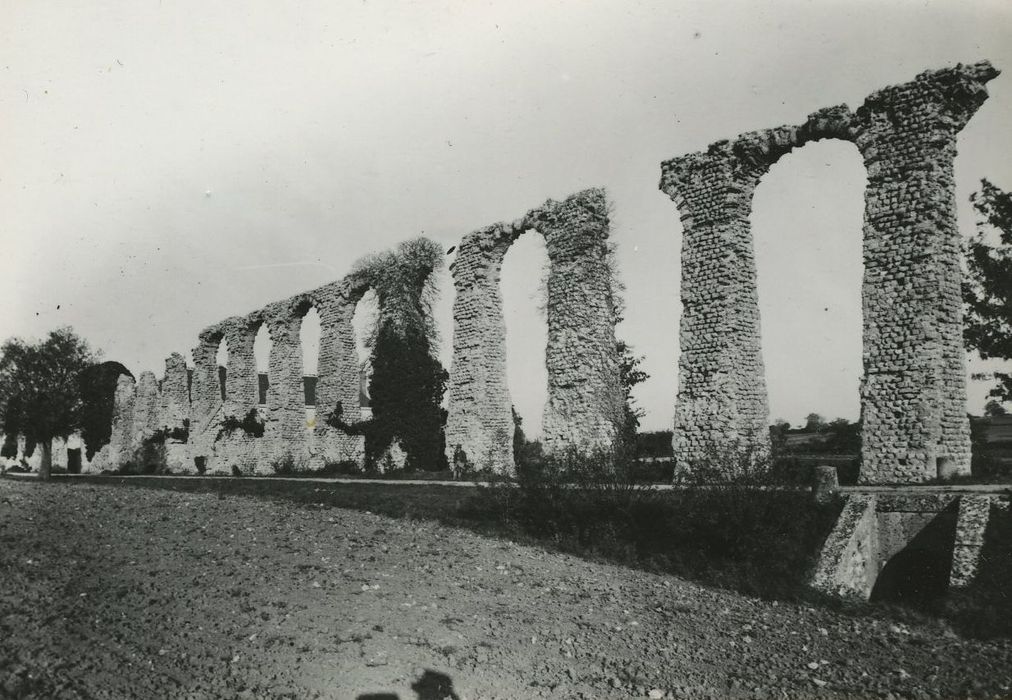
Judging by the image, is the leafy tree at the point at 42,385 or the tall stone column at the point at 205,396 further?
the tall stone column at the point at 205,396

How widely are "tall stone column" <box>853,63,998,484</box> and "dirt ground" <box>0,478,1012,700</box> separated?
6100 millimetres

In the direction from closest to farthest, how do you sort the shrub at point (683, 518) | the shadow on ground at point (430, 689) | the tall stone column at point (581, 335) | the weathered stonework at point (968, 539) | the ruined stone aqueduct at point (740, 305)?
the shadow on ground at point (430, 689) < the weathered stonework at point (968, 539) < the shrub at point (683, 518) < the ruined stone aqueduct at point (740, 305) < the tall stone column at point (581, 335)

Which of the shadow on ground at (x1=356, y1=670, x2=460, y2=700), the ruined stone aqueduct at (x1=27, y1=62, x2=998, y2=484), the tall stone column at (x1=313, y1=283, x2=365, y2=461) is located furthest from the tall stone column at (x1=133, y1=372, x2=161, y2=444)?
the shadow on ground at (x1=356, y1=670, x2=460, y2=700)

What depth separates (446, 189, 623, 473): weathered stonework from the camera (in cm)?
1725

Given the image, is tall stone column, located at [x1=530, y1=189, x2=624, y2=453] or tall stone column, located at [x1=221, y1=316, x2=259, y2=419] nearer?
tall stone column, located at [x1=530, y1=189, x2=624, y2=453]

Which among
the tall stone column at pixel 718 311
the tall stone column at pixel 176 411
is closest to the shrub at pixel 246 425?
the tall stone column at pixel 176 411

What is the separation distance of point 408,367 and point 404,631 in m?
17.1

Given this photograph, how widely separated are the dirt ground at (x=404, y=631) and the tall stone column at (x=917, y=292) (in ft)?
20.0

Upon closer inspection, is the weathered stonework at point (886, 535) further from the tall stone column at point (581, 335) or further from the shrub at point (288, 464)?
the shrub at point (288, 464)

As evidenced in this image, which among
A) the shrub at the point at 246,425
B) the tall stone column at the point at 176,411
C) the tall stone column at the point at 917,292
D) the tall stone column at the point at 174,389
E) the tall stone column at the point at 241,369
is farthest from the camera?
the tall stone column at the point at 174,389

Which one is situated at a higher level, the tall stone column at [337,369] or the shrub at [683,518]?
the tall stone column at [337,369]

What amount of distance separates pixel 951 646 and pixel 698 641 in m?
2.48

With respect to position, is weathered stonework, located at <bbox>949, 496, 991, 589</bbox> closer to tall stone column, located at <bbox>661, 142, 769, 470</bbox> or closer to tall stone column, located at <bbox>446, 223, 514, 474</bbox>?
tall stone column, located at <bbox>661, 142, 769, 470</bbox>

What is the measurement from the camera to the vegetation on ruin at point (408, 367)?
23.3 m
